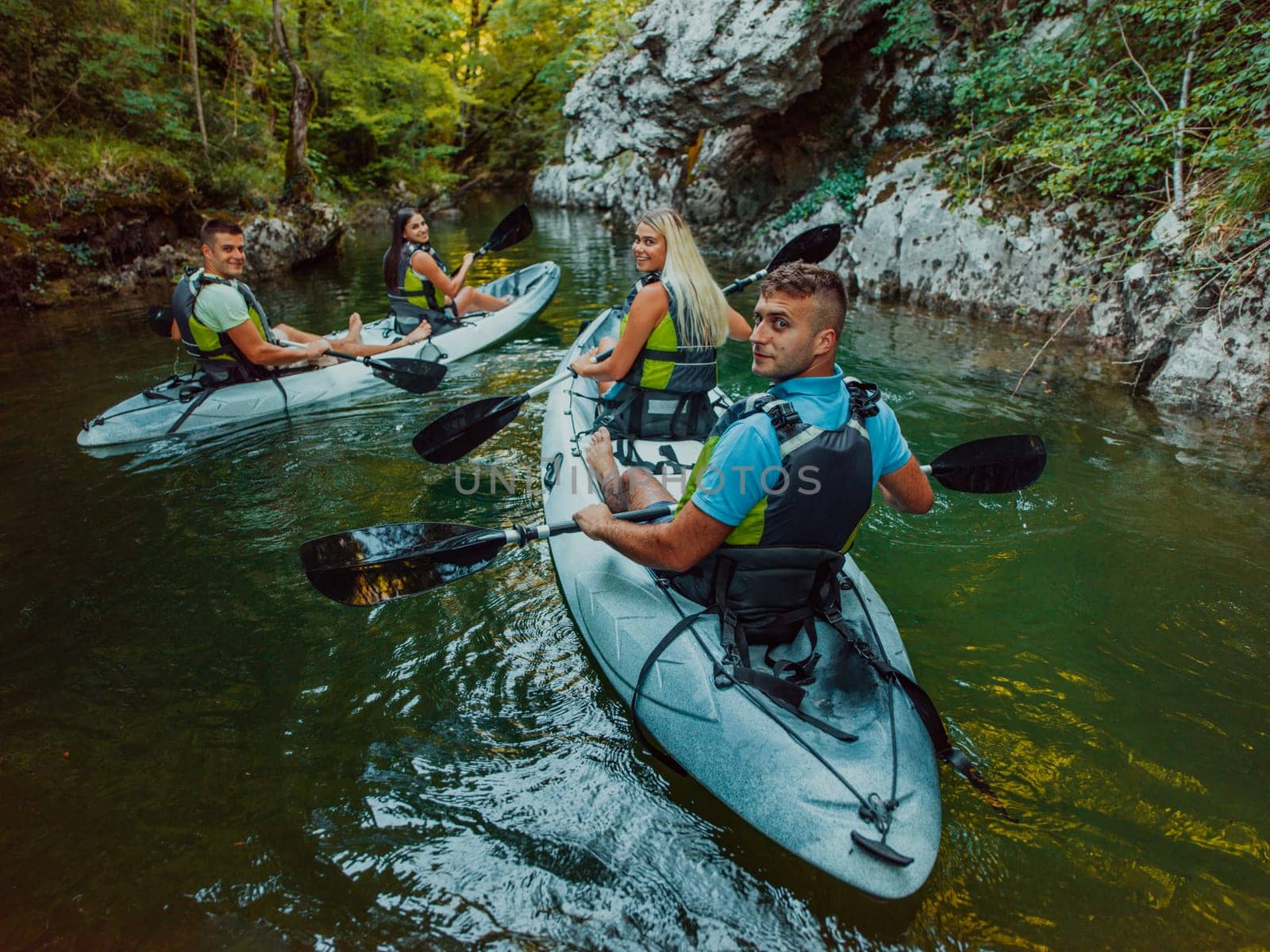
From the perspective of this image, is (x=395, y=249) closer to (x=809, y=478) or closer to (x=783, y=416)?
(x=783, y=416)

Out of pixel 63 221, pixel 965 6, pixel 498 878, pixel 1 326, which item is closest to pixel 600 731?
pixel 498 878

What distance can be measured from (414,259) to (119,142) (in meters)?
7.06

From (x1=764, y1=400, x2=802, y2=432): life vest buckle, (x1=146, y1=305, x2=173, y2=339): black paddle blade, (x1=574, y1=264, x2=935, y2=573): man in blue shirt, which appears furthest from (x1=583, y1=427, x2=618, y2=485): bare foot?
(x1=146, y1=305, x2=173, y2=339): black paddle blade

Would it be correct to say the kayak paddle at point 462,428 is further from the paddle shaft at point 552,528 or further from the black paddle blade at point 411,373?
the black paddle blade at point 411,373

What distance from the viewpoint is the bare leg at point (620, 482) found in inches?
122

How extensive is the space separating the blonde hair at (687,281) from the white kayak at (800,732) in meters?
1.41

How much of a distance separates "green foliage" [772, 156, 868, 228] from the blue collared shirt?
27.7ft

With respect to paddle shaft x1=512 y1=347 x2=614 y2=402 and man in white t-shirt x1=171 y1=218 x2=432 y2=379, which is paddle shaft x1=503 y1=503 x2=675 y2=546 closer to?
paddle shaft x1=512 y1=347 x2=614 y2=402

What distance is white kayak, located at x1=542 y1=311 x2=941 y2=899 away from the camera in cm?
176

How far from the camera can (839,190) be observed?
9688 millimetres

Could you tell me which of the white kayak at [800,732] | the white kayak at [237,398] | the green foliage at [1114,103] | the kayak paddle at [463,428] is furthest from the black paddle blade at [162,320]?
the green foliage at [1114,103]

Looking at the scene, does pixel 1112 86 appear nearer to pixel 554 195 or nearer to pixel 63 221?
pixel 63 221

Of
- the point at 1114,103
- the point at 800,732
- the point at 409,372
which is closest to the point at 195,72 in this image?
the point at 409,372

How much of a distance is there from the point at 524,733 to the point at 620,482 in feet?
4.05
